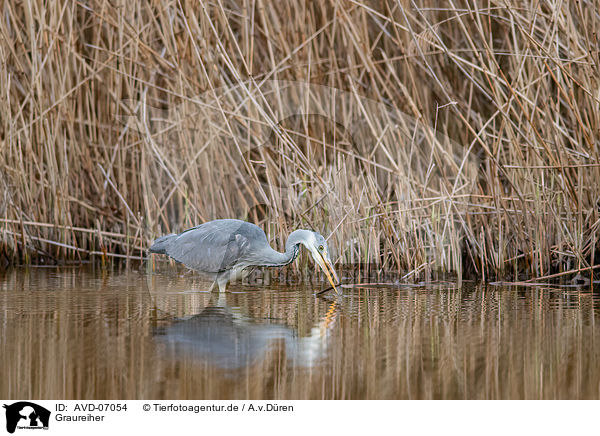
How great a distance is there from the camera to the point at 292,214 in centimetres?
699

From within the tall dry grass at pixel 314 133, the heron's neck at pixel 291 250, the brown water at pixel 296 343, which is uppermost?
the tall dry grass at pixel 314 133

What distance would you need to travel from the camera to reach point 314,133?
24.3 ft

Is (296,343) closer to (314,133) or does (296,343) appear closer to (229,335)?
(229,335)

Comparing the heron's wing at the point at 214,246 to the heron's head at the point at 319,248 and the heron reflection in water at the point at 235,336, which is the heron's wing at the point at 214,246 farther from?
the heron reflection in water at the point at 235,336

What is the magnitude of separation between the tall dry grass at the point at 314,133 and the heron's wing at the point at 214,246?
0.73 meters

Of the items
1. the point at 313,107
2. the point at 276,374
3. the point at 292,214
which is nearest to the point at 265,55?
the point at 313,107

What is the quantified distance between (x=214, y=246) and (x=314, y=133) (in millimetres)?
1657

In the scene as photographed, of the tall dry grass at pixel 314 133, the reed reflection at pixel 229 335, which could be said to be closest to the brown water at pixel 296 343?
the reed reflection at pixel 229 335

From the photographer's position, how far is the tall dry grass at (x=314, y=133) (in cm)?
664

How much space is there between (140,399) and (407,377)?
43.8 inches
